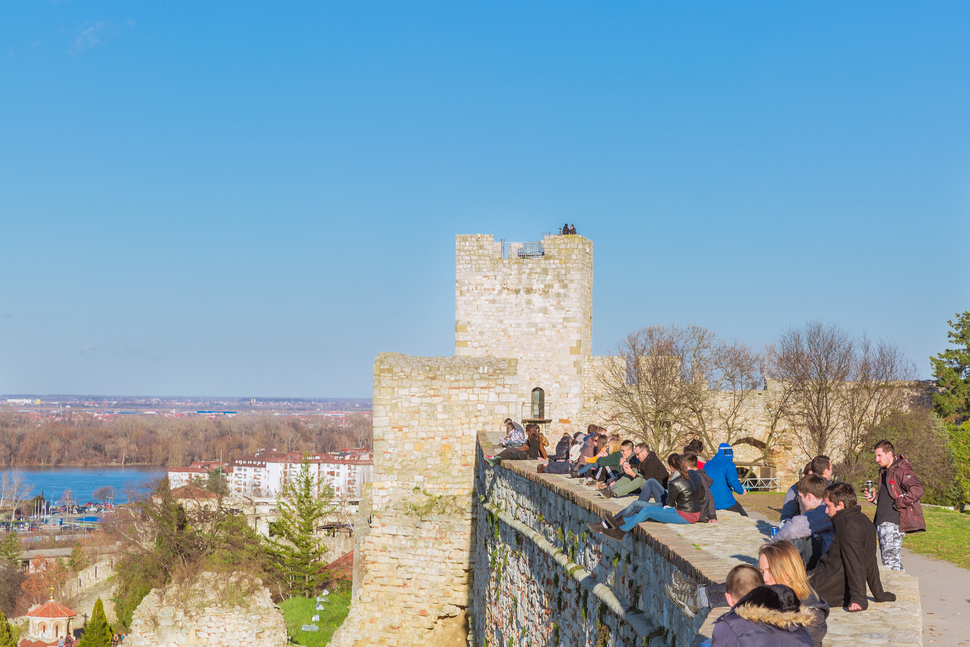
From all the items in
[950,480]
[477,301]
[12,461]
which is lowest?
[12,461]

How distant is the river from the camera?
11756 cm

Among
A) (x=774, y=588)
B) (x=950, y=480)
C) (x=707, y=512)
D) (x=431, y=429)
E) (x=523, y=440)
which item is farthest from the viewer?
(x=950, y=480)

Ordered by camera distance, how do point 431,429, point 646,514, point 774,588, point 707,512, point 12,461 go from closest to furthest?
point 774,588 < point 646,514 < point 707,512 < point 431,429 < point 12,461

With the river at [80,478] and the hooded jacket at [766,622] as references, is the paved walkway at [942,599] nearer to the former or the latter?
the hooded jacket at [766,622]

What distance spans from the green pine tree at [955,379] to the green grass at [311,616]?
2051cm

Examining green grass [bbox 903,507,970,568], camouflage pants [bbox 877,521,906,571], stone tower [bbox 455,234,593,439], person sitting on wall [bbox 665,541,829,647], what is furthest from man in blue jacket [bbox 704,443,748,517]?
stone tower [bbox 455,234,593,439]

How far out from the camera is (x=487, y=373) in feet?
45.3

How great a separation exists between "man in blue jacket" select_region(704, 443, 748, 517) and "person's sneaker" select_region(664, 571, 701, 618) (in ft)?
9.51

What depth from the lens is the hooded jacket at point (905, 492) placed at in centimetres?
632

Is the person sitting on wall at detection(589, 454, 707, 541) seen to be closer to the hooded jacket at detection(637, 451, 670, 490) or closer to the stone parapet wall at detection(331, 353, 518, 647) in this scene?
the hooded jacket at detection(637, 451, 670, 490)

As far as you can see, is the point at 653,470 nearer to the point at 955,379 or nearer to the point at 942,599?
the point at 942,599

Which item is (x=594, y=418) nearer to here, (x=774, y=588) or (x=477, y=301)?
(x=477, y=301)

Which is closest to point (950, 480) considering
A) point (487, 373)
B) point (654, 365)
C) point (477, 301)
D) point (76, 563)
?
point (654, 365)

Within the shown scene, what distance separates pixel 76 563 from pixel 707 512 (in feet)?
170
